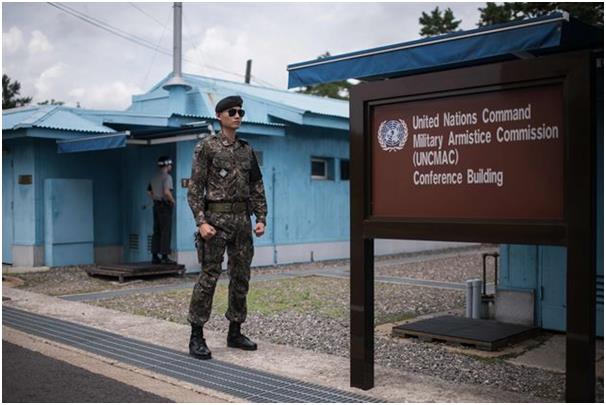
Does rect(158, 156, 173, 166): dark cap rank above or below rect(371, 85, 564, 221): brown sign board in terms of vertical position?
above

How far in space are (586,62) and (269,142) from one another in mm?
9535

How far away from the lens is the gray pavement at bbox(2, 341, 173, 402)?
168 inches

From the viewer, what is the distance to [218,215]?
550 centimetres

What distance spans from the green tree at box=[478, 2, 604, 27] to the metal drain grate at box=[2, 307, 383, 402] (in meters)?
13.4

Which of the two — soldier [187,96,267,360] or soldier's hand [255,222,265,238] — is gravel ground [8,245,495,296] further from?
soldier's hand [255,222,265,238]

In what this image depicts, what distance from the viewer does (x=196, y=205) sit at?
213 inches

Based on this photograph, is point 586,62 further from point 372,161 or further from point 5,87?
point 5,87

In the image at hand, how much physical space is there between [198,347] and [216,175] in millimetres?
1426

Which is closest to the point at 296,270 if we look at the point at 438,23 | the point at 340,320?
the point at 340,320

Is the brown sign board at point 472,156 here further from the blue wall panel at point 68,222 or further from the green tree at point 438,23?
the green tree at point 438,23

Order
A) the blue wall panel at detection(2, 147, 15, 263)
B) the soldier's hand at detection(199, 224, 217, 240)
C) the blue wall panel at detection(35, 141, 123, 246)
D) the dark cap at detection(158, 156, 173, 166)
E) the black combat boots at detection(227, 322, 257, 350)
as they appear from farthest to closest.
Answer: the blue wall panel at detection(2, 147, 15, 263), the blue wall panel at detection(35, 141, 123, 246), the dark cap at detection(158, 156, 173, 166), the black combat boots at detection(227, 322, 257, 350), the soldier's hand at detection(199, 224, 217, 240)

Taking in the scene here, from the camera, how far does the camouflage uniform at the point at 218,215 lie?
5.48m

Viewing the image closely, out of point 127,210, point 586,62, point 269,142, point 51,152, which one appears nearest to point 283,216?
point 269,142

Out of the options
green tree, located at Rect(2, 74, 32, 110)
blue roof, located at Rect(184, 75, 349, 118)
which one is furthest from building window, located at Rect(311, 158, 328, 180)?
green tree, located at Rect(2, 74, 32, 110)
